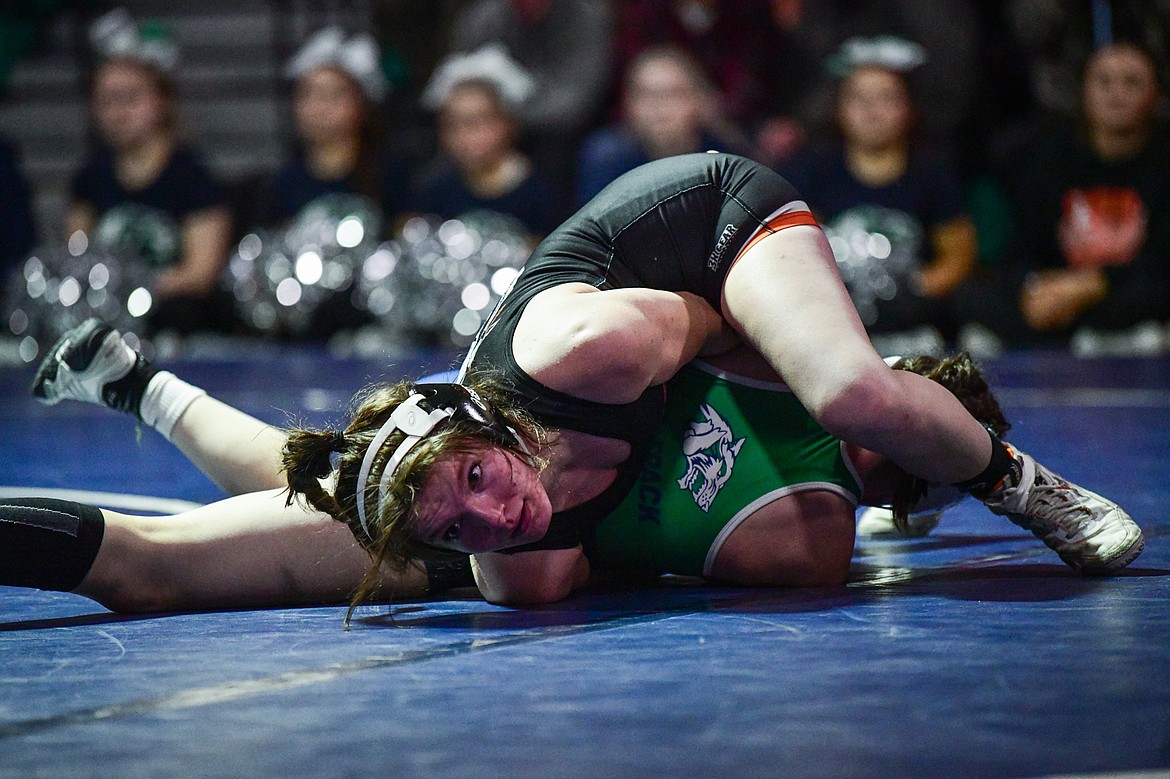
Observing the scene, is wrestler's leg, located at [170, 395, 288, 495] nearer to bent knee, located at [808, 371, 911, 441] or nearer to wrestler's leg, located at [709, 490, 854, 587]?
wrestler's leg, located at [709, 490, 854, 587]

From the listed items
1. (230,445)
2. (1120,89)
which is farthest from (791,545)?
(1120,89)

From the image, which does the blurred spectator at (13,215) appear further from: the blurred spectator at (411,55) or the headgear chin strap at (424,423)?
the headgear chin strap at (424,423)

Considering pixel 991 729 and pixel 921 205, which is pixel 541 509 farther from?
pixel 921 205

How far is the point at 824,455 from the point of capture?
2.53 meters

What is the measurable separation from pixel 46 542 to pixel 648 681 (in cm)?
99

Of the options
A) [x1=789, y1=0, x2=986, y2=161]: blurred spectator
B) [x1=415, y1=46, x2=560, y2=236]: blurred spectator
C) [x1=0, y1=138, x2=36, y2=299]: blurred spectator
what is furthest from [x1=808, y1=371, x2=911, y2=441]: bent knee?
[x1=0, y1=138, x2=36, y2=299]: blurred spectator

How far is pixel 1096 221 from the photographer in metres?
6.48

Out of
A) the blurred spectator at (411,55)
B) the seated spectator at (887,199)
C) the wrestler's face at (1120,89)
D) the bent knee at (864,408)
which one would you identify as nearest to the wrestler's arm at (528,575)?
the bent knee at (864,408)

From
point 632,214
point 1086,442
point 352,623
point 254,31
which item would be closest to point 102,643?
point 352,623

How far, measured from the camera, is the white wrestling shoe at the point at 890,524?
2914 millimetres

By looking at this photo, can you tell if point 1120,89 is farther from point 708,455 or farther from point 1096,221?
point 708,455

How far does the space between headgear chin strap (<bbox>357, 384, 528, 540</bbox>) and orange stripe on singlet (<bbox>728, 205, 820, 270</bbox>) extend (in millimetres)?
586

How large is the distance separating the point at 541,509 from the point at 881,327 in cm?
443

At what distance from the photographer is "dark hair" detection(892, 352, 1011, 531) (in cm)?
261
